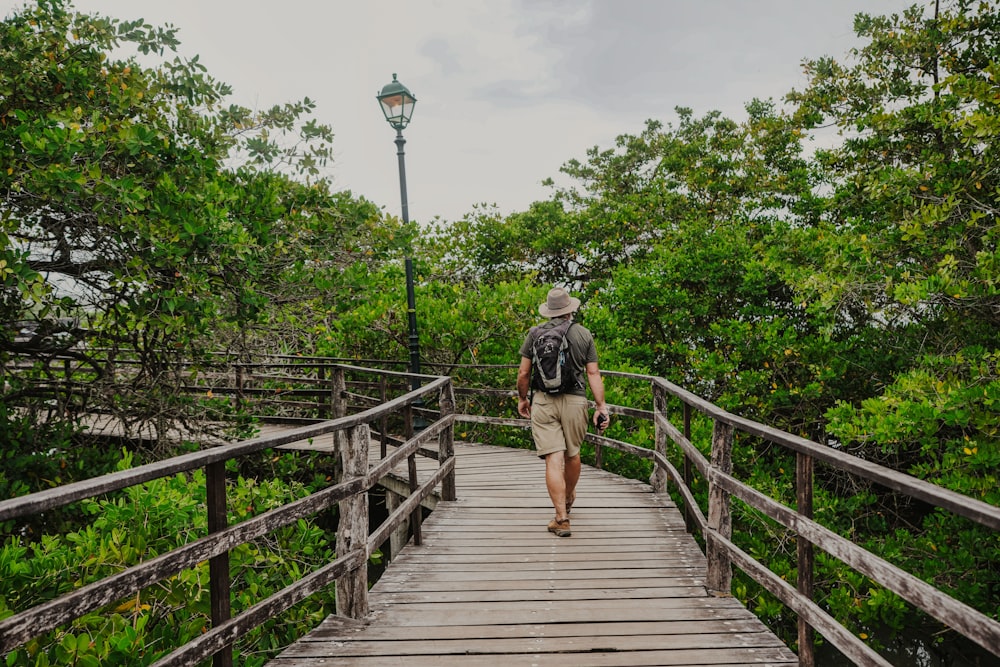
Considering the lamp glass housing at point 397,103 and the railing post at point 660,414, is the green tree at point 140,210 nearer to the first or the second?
the lamp glass housing at point 397,103

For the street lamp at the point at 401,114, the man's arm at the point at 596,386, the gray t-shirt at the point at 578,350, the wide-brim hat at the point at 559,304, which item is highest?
the street lamp at the point at 401,114

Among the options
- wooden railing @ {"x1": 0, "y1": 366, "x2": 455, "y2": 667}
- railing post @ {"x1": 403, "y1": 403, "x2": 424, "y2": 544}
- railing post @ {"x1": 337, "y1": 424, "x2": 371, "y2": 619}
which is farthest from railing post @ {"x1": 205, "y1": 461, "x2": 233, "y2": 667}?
railing post @ {"x1": 403, "y1": 403, "x2": 424, "y2": 544}

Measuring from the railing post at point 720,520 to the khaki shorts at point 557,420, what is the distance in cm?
134

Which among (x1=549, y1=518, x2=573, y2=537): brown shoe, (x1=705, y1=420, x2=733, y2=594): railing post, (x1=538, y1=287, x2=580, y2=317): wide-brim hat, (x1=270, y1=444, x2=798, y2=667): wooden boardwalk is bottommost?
(x1=270, y1=444, x2=798, y2=667): wooden boardwalk

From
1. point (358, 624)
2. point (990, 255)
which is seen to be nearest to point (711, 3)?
point (990, 255)

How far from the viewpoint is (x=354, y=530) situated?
3.89 metres

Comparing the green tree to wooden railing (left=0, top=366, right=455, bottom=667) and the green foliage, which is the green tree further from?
wooden railing (left=0, top=366, right=455, bottom=667)

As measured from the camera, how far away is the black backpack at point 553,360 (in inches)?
208

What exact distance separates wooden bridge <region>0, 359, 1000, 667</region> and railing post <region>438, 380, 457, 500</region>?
1.0 inches

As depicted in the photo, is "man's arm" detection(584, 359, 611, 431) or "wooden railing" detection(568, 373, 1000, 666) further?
"man's arm" detection(584, 359, 611, 431)

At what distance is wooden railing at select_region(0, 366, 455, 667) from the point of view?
79.0 inches

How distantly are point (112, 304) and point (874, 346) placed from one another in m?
10.4

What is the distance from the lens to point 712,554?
4289 millimetres

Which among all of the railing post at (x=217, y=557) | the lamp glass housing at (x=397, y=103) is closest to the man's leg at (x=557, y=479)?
the railing post at (x=217, y=557)
